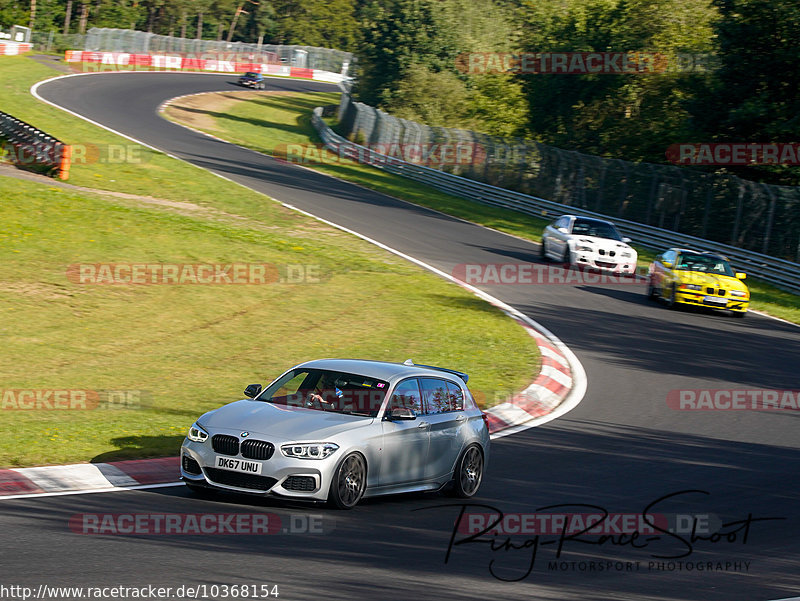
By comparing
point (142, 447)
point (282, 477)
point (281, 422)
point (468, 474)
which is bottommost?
point (142, 447)

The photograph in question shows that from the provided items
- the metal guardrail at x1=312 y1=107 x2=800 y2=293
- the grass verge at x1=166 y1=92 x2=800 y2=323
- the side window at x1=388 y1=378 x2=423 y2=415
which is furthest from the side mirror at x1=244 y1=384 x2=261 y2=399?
the metal guardrail at x1=312 y1=107 x2=800 y2=293

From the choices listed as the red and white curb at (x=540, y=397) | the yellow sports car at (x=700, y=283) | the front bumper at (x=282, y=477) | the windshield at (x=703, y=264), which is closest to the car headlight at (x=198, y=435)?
the front bumper at (x=282, y=477)

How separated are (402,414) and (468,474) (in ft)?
3.79

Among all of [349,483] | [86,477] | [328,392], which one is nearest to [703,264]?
[328,392]

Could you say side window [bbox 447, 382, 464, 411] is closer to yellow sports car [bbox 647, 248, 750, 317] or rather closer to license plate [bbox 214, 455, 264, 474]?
license plate [bbox 214, 455, 264, 474]

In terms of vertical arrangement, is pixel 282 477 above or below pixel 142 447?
above

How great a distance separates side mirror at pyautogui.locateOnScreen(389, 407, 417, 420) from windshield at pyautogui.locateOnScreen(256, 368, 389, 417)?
16cm

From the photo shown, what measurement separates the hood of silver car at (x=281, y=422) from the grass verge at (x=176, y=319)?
6.48 ft

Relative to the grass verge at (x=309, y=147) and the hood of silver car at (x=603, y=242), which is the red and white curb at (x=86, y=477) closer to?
the grass verge at (x=309, y=147)

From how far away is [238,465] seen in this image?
349 inches

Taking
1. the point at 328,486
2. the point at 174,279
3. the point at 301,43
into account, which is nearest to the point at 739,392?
the point at 328,486

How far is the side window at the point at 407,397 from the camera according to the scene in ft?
32.6

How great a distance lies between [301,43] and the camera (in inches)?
5359

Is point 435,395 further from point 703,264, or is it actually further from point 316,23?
point 316,23
